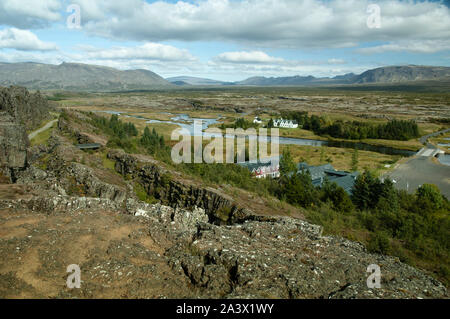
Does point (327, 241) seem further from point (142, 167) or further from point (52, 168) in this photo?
point (52, 168)

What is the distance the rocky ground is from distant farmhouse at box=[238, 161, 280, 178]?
92.1 feet

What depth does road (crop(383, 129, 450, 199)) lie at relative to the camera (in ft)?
160

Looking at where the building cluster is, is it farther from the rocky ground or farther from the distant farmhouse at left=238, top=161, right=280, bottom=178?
the rocky ground

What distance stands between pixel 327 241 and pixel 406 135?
99.0 meters

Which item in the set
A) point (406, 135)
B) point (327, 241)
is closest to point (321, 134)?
point (406, 135)

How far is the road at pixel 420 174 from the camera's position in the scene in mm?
48875

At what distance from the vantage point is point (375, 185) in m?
32.6

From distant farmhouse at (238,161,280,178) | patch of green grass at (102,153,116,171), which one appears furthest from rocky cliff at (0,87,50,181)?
distant farmhouse at (238,161,280,178)

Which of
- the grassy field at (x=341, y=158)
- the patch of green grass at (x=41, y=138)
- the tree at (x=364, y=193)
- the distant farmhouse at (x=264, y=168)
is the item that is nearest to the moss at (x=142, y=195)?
the patch of green grass at (x=41, y=138)

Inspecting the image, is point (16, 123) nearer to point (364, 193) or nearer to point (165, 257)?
point (165, 257)

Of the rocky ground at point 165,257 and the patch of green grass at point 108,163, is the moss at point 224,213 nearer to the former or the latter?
the rocky ground at point 165,257

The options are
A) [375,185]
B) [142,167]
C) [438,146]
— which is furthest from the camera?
[438,146]

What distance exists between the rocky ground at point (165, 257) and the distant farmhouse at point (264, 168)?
28070 mm
